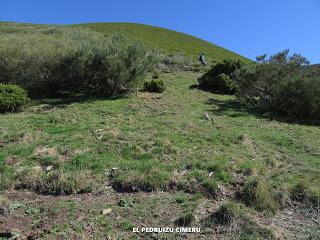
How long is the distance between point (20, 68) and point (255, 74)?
31.9 feet

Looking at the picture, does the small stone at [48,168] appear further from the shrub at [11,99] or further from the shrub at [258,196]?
the shrub at [11,99]

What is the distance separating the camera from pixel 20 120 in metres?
13.6

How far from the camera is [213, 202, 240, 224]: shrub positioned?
6867 millimetres

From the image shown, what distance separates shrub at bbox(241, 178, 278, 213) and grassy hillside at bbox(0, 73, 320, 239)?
0.06m

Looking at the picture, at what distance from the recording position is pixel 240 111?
17.0 metres

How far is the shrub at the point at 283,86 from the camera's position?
17.0 m

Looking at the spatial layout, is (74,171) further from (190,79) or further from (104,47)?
(190,79)

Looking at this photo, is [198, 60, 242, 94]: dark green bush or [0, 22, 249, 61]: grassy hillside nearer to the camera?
[198, 60, 242, 94]: dark green bush

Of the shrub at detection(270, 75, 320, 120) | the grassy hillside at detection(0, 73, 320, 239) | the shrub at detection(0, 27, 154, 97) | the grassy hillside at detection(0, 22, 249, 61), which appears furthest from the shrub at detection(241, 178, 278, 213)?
the grassy hillside at detection(0, 22, 249, 61)

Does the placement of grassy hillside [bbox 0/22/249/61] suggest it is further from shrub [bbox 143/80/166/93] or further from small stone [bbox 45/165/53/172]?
small stone [bbox 45/165/53/172]

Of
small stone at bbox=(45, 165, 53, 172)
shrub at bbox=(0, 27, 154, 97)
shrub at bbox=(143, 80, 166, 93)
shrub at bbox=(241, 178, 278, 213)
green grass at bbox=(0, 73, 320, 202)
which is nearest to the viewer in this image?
shrub at bbox=(241, 178, 278, 213)

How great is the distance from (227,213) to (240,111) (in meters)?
10.4

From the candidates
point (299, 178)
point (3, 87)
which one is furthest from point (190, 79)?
point (299, 178)

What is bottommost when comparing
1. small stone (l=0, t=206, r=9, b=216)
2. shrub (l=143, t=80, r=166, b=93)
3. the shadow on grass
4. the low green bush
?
small stone (l=0, t=206, r=9, b=216)
